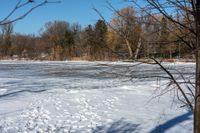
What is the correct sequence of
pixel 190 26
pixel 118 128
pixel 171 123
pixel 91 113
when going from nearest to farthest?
pixel 190 26 → pixel 118 128 → pixel 171 123 → pixel 91 113

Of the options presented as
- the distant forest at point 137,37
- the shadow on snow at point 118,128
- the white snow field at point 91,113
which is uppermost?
the distant forest at point 137,37

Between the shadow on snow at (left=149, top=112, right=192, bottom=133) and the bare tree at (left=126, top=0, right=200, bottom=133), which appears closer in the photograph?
the bare tree at (left=126, top=0, right=200, bottom=133)

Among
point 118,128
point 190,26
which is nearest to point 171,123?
point 118,128

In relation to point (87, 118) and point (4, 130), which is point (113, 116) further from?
point (4, 130)

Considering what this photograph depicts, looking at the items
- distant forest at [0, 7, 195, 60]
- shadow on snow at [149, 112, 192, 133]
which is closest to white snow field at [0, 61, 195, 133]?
shadow on snow at [149, 112, 192, 133]

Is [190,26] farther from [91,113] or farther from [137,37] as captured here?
[91,113]

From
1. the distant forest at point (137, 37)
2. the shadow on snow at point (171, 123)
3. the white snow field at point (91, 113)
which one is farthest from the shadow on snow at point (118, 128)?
the distant forest at point (137, 37)

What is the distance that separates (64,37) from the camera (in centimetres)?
6188

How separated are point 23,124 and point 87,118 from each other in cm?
152

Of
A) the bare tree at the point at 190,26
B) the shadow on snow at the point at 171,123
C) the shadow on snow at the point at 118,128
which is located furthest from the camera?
the shadow on snow at the point at 171,123

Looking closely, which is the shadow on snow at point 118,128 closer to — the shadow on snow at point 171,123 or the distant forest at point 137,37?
the shadow on snow at point 171,123

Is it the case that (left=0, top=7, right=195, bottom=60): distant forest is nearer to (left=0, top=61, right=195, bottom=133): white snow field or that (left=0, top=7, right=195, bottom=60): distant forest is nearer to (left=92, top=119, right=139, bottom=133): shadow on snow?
(left=0, top=61, right=195, bottom=133): white snow field

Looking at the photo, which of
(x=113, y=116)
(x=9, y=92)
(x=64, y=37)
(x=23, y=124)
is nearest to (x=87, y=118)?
(x=113, y=116)

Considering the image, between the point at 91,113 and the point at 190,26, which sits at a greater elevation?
the point at 190,26
